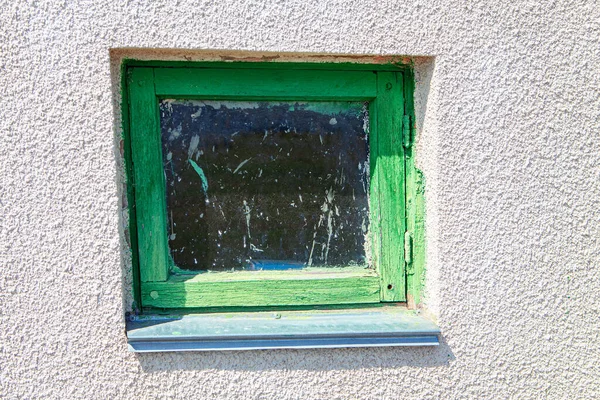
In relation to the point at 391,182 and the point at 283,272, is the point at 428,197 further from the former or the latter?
the point at 283,272

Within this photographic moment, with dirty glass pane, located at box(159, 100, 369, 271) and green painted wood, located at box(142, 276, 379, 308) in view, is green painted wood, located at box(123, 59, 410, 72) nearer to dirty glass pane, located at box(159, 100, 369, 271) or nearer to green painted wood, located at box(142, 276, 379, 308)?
dirty glass pane, located at box(159, 100, 369, 271)

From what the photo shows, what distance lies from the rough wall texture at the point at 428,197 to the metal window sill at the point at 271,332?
0.06 meters

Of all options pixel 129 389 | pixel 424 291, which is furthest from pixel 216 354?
pixel 424 291

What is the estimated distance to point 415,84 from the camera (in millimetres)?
1996

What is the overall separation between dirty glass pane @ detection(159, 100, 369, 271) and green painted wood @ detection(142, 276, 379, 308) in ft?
0.27

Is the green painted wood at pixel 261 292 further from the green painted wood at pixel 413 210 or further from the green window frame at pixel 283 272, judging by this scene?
the green painted wood at pixel 413 210

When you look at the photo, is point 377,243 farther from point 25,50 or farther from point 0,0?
point 0,0

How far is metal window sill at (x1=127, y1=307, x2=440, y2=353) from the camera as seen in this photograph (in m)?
1.85

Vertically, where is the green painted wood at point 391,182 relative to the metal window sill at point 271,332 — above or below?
above

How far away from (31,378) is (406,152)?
5.00 ft

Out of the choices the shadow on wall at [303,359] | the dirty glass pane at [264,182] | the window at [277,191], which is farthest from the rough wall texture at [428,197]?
the dirty glass pane at [264,182]

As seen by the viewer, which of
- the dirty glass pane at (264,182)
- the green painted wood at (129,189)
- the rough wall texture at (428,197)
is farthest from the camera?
the dirty glass pane at (264,182)

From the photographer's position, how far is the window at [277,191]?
196 centimetres

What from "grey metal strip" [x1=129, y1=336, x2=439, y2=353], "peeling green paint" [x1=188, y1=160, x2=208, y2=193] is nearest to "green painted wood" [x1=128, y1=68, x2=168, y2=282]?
"peeling green paint" [x1=188, y1=160, x2=208, y2=193]
